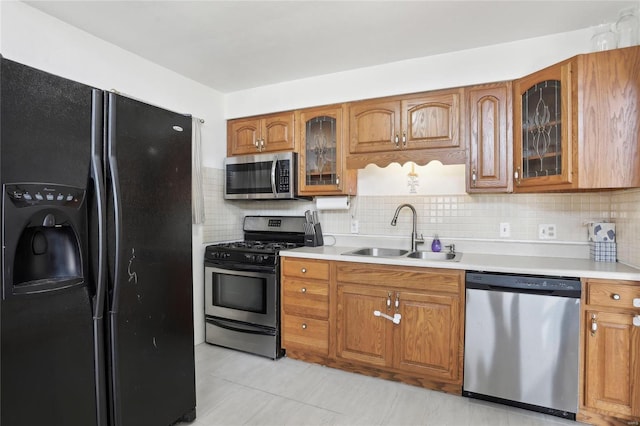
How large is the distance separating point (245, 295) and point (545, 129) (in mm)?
2574

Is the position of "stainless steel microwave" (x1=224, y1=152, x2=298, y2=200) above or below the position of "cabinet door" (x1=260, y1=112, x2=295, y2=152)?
below

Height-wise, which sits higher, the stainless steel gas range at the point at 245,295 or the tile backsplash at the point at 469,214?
the tile backsplash at the point at 469,214

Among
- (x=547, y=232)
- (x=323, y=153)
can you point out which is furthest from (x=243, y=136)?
(x=547, y=232)

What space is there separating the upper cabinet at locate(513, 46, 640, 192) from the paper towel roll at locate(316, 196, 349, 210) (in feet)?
4.93

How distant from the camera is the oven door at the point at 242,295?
2.93 metres

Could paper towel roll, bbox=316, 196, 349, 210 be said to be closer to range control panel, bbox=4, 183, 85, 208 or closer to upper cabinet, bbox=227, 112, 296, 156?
upper cabinet, bbox=227, 112, 296, 156

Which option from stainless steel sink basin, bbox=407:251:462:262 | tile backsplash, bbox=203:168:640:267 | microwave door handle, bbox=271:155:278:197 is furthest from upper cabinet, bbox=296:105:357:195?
stainless steel sink basin, bbox=407:251:462:262

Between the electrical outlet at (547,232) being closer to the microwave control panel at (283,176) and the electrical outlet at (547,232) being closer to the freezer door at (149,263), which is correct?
the microwave control panel at (283,176)

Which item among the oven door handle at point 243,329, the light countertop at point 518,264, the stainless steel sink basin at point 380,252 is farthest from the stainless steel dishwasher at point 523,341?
the oven door handle at point 243,329

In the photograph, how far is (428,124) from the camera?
2670 mm

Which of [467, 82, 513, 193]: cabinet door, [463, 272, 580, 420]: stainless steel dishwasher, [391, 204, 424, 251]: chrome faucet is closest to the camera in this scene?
[463, 272, 580, 420]: stainless steel dishwasher

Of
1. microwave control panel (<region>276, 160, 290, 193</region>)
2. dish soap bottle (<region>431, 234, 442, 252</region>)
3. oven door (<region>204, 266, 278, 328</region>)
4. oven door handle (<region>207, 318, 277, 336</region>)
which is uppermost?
microwave control panel (<region>276, 160, 290, 193</region>)

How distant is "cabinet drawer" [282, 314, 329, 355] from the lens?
2768mm

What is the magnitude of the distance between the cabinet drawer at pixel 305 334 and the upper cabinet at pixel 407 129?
4.40 ft
